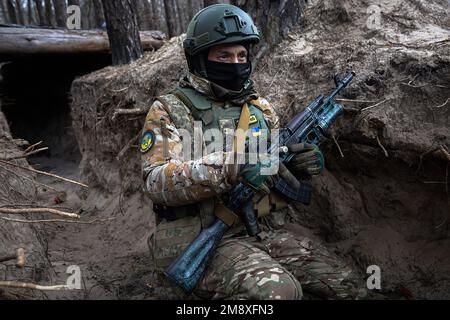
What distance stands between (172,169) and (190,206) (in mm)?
415

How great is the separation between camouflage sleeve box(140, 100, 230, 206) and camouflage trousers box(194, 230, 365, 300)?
18.2 inches

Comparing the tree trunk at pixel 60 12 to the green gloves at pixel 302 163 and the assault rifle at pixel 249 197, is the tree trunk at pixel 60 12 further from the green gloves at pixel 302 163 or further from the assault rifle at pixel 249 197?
the green gloves at pixel 302 163

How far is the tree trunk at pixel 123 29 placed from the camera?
20.8ft

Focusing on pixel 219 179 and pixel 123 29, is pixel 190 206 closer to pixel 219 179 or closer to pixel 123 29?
pixel 219 179

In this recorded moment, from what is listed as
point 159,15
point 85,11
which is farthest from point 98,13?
point 159,15

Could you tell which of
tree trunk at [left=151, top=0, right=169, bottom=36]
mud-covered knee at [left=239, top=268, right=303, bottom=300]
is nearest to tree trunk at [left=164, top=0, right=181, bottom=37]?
tree trunk at [left=151, top=0, right=169, bottom=36]

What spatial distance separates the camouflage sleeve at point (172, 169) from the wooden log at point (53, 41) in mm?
5112

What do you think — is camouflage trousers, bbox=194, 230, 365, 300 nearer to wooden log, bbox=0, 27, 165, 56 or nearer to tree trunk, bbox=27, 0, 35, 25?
wooden log, bbox=0, 27, 165, 56

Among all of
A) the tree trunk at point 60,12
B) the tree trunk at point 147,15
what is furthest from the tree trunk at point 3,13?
the tree trunk at point 147,15

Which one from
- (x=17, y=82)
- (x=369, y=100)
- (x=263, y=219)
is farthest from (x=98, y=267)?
(x=17, y=82)

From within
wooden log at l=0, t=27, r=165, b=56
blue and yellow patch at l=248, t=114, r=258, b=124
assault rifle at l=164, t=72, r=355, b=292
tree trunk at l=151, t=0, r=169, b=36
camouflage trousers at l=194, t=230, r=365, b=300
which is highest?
tree trunk at l=151, t=0, r=169, b=36

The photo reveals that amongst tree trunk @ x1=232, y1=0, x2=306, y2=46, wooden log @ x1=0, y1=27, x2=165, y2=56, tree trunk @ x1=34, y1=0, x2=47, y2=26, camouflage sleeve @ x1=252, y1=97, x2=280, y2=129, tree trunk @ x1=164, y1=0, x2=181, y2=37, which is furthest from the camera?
tree trunk @ x1=164, y1=0, x2=181, y2=37

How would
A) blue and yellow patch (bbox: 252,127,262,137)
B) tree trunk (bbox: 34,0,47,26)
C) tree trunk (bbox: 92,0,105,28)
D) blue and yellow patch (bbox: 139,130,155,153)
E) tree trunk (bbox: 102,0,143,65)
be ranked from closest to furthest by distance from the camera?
1. blue and yellow patch (bbox: 139,130,155,153)
2. blue and yellow patch (bbox: 252,127,262,137)
3. tree trunk (bbox: 102,0,143,65)
4. tree trunk (bbox: 92,0,105,28)
5. tree trunk (bbox: 34,0,47,26)

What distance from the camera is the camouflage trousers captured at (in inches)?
104
